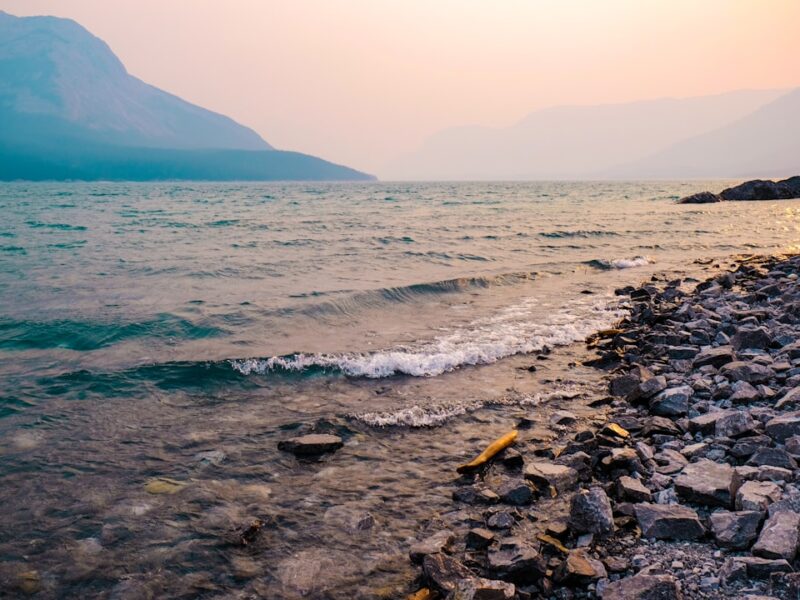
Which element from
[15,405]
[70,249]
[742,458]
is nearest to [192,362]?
[15,405]

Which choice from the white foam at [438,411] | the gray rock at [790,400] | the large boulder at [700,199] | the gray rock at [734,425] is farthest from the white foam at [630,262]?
the large boulder at [700,199]

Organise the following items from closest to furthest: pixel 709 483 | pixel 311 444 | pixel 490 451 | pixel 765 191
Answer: pixel 709 483 → pixel 490 451 → pixel 311 444 → pixel 765 191

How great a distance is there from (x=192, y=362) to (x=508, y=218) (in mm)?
36018

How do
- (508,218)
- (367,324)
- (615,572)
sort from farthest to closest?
(508,218), (367,324), (615,572)

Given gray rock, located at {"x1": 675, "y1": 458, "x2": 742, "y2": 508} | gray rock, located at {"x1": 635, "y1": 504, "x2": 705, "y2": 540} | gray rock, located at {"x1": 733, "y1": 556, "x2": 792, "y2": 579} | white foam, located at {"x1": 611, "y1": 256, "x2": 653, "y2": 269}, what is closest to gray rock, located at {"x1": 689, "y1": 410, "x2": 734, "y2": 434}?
gray rock, located at {"x1": 675, "y1": 458, "x2": 742, "y2": 508}

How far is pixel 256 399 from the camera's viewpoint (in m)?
8.68

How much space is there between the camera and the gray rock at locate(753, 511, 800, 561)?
12.3 ft

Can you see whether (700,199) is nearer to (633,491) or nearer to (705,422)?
(705,422)

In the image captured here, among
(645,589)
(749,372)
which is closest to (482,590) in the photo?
(645,589)

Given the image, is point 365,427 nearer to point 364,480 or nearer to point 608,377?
point 364,480

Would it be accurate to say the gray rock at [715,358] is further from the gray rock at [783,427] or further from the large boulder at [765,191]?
the large boulder at [765,191]

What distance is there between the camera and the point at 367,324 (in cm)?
1333

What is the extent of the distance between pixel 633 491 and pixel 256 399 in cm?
598

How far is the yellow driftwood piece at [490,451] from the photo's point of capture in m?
6.03
